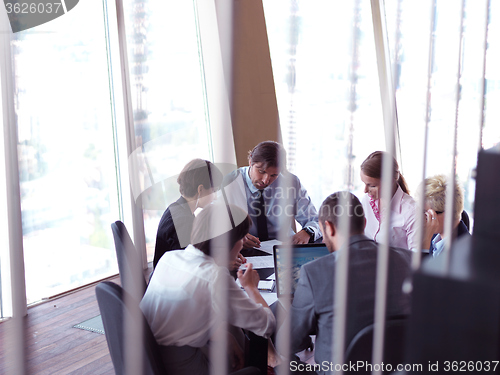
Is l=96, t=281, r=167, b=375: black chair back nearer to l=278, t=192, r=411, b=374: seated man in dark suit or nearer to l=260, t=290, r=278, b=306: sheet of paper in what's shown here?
l=278, t=192, r=411, b=374: seated man in dark suit

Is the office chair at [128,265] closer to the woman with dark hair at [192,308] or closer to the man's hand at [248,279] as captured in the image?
the woman with dark hair at [192,308]

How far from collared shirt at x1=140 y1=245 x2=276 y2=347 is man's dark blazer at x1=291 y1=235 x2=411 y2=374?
17 centimetres

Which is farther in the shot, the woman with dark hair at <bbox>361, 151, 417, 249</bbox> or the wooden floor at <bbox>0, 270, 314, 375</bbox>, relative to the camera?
the wooden floor at <bbox>0, 270, 314, 375</bbox>

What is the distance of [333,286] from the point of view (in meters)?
1.57

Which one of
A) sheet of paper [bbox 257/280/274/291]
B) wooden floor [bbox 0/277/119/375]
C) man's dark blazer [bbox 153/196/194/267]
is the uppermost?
man's dark blazer [bbox 153/196/194/267]

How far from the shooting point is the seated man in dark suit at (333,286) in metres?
1.40

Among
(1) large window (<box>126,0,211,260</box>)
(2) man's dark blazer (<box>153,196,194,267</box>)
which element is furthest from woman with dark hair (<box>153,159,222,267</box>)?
(1) large window (<box>126,0,211,260</box>)

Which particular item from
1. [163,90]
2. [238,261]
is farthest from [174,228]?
[163,90]

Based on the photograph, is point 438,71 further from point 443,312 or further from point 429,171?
point 443,312

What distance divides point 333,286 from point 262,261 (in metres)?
1.03

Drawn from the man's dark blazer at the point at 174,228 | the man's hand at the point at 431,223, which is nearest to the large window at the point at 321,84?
the man's hand at the point at 431,223

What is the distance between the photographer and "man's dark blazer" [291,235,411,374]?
1.40 metres

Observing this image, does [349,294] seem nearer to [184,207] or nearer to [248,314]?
[248,314]

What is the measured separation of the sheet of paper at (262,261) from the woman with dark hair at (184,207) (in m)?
0.42
